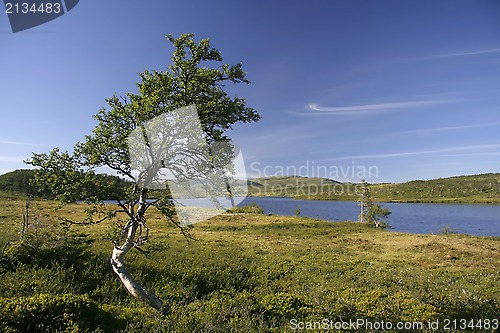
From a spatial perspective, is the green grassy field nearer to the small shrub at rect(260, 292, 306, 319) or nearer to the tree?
the small shrub at rect(260, 292, 306, 319)

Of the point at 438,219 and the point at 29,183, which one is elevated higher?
the point at 29,183

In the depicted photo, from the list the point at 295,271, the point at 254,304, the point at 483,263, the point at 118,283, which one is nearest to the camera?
the point at 254,304

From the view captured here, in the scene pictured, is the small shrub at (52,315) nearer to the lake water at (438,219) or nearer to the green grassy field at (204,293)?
the green grassy field at (204,293)

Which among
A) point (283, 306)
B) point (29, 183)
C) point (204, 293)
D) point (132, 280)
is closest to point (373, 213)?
point (204, 293)

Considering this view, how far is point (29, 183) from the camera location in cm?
843

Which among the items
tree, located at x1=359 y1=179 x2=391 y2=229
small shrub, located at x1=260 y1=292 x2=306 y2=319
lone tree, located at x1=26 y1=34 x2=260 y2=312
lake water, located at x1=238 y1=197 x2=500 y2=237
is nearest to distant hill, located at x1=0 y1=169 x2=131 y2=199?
lone tree, located at x1=26 y1=34 x2=260 y2=312

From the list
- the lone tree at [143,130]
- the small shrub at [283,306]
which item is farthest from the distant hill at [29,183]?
the small shrub at [283,306]

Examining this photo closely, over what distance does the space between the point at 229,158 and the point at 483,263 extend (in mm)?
34522

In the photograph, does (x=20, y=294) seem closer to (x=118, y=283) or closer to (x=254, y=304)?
(x=118, y=283)

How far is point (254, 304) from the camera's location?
11.6m

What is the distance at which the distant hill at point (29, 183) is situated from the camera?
8602 millimetres

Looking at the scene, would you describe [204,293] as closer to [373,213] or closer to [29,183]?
[29,183]

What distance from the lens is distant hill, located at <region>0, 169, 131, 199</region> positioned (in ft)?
28.2

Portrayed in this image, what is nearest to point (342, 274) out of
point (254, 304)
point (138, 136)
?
point (254, 304)
